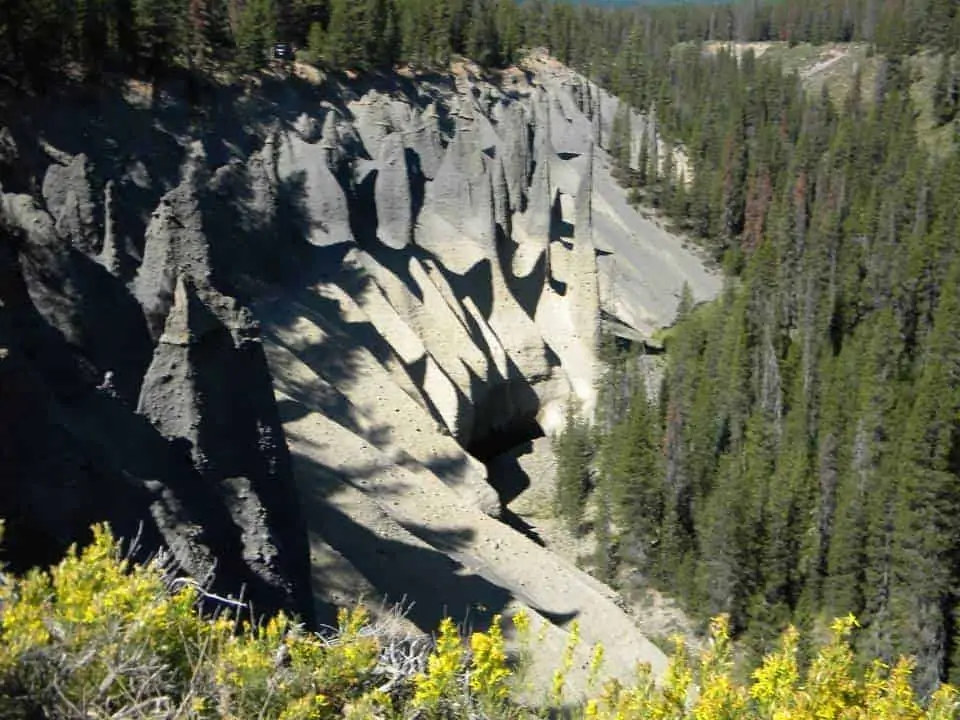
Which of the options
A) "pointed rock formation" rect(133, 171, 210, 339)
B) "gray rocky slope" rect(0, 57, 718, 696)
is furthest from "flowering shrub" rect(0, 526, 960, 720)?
"pointed rock formation" rect(133, 171, 210, 339)

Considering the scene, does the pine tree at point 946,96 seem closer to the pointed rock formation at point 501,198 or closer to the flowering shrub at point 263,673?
the pointed rock formation at point 501,198

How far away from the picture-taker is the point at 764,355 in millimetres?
28953

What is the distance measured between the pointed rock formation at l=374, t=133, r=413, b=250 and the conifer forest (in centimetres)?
725

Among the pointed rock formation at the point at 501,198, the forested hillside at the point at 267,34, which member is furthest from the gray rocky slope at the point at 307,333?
the forested hillside at the point at 267,34

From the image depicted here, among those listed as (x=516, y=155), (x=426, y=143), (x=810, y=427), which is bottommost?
(x=810, y=427)

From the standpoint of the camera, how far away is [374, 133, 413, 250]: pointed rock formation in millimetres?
26891

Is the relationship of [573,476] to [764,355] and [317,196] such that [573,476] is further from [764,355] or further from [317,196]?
[317,196]

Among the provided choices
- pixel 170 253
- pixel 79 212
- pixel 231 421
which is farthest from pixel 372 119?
pixel 231 421

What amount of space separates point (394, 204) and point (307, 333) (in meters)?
8.20

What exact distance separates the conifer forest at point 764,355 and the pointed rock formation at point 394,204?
23.8 feet

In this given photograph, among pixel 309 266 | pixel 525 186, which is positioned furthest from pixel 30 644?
pixel 525 186

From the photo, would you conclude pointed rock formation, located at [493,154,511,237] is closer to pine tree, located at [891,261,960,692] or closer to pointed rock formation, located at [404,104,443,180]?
pointed rock formation, located at [404,104,443,180]

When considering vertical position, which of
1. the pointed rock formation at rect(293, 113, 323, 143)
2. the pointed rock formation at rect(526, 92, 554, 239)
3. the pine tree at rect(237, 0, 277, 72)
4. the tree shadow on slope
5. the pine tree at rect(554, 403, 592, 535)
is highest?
the pine tree at rect(237, 0, 277, 72)

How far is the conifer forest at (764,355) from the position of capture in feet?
65.3
